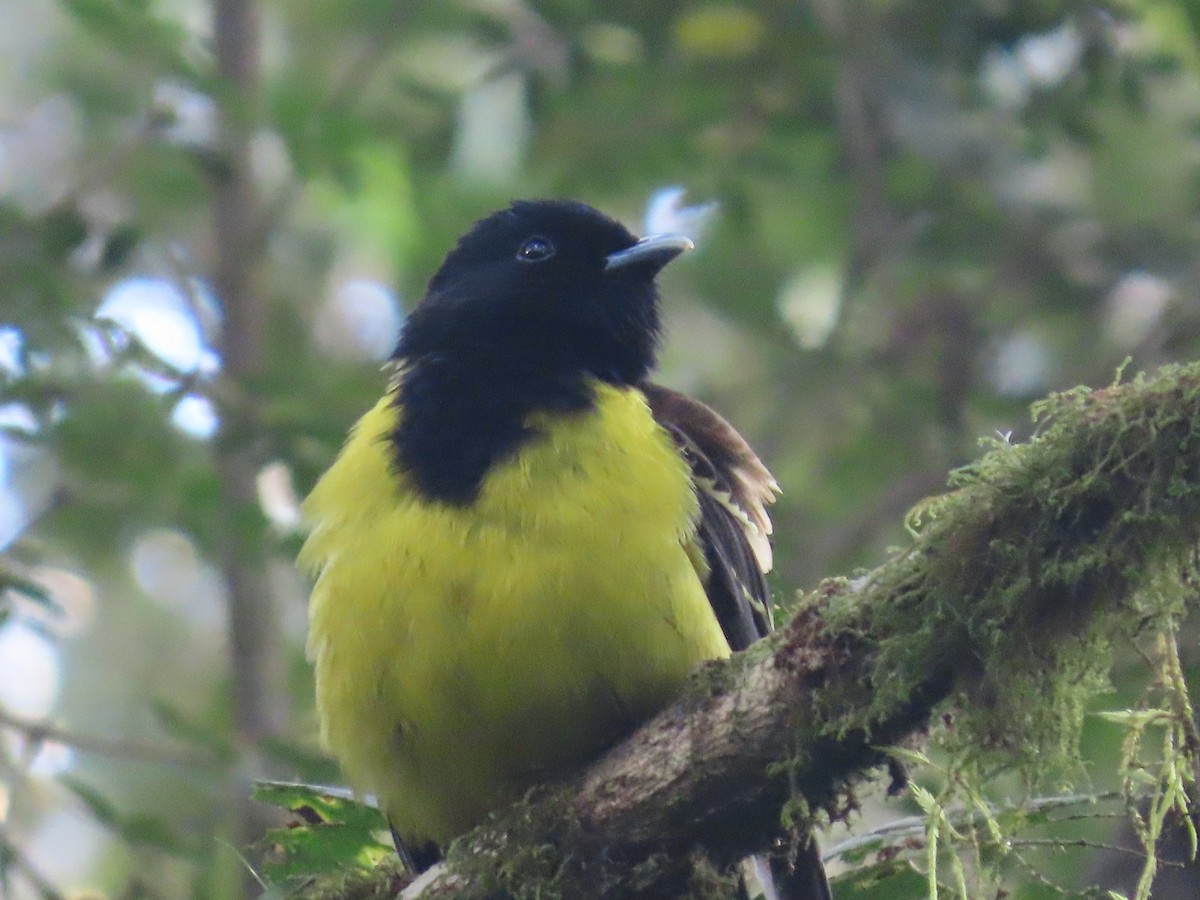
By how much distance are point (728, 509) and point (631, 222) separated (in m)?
5.21

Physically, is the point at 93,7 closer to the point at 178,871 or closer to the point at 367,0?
the point at 367,0

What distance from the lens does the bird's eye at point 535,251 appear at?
4770mm

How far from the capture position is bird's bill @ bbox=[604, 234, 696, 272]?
478 cm

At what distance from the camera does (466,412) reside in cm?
394

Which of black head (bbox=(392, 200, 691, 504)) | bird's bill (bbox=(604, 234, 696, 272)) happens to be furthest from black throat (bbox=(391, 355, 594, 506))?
bird's bill (bbox=(604, 234, 696, 272))

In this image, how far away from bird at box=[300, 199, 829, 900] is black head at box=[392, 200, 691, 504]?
11 millimetres

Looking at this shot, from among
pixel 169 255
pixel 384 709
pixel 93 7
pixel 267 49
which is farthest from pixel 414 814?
pixel 267 49

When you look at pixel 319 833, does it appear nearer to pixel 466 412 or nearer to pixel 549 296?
pixel 466 412

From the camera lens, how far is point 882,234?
741 centimetres

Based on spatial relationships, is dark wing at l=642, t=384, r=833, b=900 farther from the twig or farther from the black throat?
the twig

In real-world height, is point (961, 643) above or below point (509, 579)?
below

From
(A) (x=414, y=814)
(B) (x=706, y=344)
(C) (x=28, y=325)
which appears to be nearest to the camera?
(A) (x=414, y=814)

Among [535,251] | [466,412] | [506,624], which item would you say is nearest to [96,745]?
[535,251]

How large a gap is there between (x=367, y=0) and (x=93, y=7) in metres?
2.74
